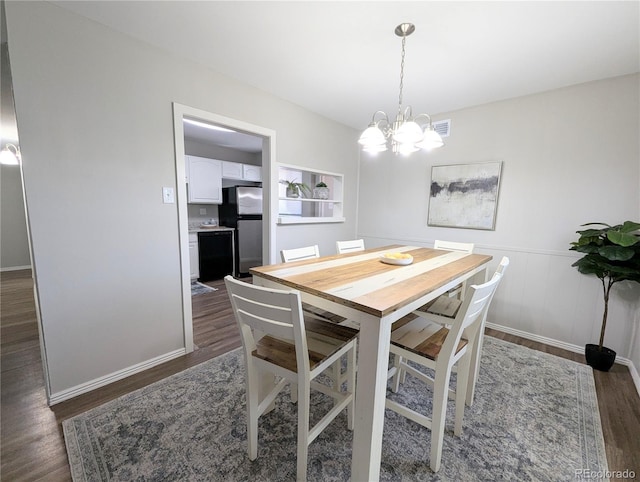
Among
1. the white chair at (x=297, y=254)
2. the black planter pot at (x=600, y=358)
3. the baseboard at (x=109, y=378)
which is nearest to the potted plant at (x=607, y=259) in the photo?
the black planter pot at (x=600, y=358)

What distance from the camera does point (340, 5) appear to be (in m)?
1.50

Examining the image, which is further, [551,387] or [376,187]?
[376,187]

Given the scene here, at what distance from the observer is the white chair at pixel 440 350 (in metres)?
1.21

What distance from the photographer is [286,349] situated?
1.27 m

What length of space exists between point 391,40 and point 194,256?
3837 millimetres

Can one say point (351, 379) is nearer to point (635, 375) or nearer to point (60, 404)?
point (60, 404)

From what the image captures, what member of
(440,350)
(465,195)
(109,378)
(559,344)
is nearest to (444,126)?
(465,195)

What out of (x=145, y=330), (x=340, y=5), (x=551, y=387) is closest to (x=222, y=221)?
(x=145, y=330)

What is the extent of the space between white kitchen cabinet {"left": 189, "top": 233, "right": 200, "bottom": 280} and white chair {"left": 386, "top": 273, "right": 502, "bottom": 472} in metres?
3.65

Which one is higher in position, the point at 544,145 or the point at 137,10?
the point at 137,10

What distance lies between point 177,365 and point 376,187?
10.3 feet

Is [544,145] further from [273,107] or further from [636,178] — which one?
[273,107]

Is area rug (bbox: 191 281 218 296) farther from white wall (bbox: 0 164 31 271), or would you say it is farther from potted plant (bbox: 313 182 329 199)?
white wall (bbox: 0 164 31 271)

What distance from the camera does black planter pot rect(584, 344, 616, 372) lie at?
209 cm
